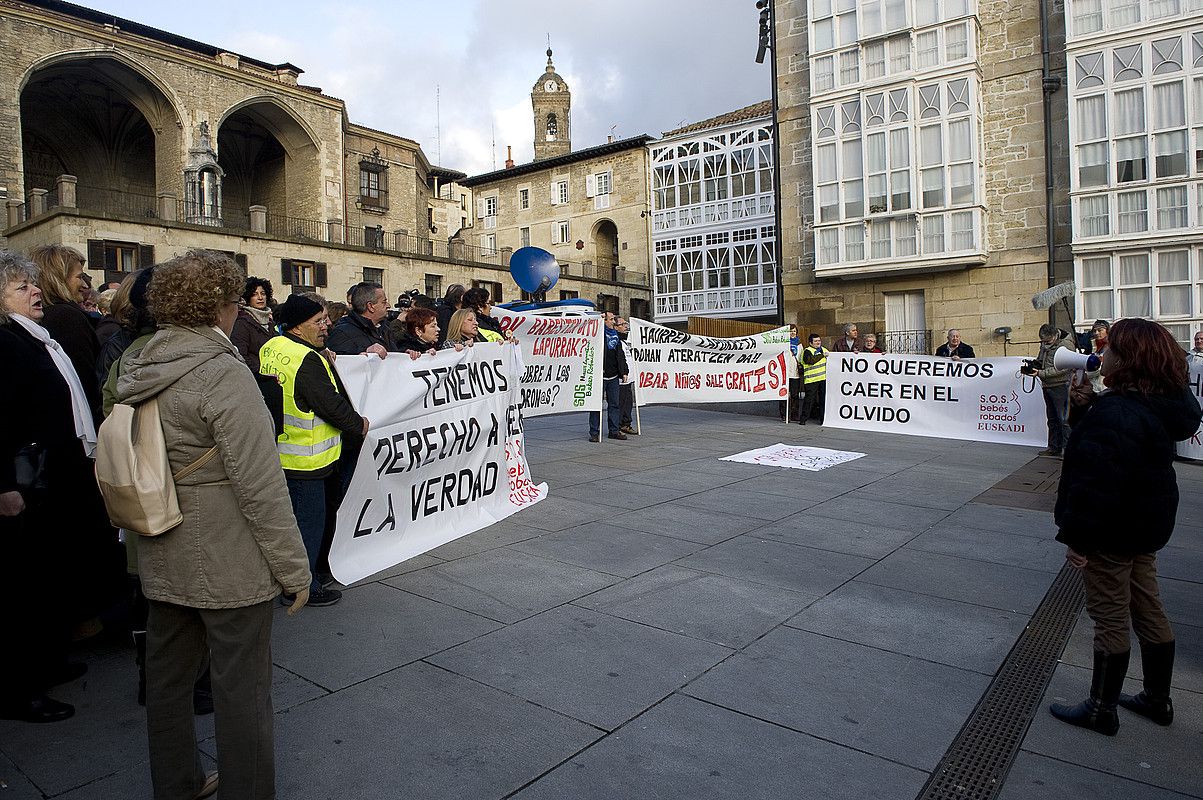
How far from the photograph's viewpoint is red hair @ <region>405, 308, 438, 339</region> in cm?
635

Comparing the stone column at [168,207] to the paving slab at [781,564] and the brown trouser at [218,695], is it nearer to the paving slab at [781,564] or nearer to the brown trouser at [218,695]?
the paving slab at [781,564]

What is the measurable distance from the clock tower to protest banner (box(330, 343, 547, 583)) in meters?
61.1

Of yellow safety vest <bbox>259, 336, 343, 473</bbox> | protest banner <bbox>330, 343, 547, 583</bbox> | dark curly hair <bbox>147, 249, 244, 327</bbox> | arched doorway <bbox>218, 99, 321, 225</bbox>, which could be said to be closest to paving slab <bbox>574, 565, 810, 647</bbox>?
protest banner <bbox>330, 343, 547, 583</bbox>

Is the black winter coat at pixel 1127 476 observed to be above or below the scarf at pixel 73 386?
below

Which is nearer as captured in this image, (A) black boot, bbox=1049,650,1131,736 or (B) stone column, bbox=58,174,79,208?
(A) black boot, bbox=1049,650,1131,736

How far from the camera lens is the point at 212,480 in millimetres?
2465

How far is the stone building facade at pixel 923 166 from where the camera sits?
860 inches

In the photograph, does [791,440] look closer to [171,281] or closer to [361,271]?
[171,281]

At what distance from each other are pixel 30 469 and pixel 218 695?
1455mm

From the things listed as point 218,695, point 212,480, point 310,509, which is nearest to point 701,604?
point 310,509

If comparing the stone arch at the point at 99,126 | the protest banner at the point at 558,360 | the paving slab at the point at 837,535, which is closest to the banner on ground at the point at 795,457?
the protest banner at the point at 558,360

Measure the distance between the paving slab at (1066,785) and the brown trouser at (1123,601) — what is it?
0.59m

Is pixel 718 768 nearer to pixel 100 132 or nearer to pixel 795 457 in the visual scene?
pixel 795 457

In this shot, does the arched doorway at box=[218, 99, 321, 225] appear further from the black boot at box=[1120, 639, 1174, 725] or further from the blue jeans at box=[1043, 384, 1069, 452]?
the black boot at box=[1120, 639, 1174, 725]
